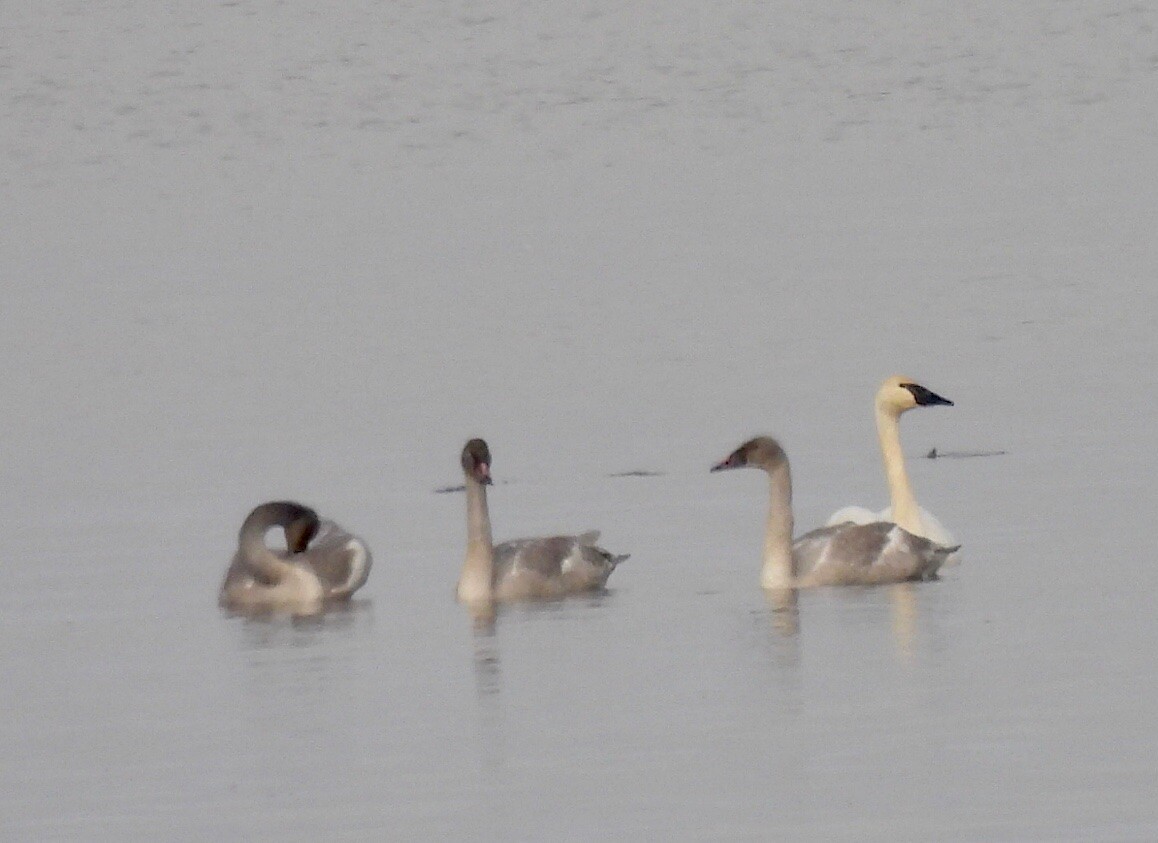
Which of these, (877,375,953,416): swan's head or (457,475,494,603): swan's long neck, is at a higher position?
(877,375,953,416): swan's head

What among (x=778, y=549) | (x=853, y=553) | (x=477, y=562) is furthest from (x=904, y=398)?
(x=477, y=562)

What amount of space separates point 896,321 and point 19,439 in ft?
20.2

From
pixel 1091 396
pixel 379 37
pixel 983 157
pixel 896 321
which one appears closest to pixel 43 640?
pixel 1091 396

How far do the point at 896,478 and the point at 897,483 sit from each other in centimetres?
5

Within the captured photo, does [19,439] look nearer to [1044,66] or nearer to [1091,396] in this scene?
[1091,396]

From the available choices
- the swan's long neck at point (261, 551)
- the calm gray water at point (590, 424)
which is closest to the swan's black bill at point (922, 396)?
the calm gray water at point (590, 424)

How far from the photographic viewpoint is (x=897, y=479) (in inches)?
588

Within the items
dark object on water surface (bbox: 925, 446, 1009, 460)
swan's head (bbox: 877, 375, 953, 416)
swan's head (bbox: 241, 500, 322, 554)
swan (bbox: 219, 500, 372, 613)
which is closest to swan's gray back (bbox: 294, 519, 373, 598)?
swan (bbox: 219, 500, 372, 613)

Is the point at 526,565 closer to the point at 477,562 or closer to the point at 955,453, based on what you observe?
the point at 477,562

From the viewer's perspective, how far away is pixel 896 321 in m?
21.2

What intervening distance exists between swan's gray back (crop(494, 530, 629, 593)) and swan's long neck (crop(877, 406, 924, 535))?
1463mm

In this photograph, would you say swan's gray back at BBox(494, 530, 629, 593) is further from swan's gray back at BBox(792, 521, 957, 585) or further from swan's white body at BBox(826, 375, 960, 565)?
swan's white body at BBox(826, 375, 960, 565)

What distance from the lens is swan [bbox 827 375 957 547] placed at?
14.2 m

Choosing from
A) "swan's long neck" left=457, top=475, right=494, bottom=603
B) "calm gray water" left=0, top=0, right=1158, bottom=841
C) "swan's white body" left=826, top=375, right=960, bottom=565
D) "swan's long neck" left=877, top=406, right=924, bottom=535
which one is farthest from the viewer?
"swan's long neck" left=877, top=406, right=924, bottom=535
